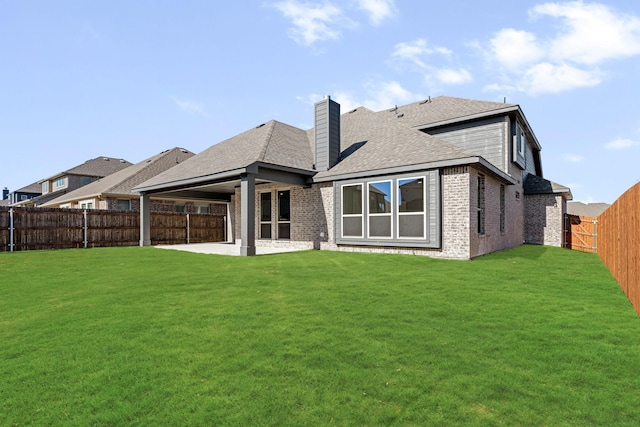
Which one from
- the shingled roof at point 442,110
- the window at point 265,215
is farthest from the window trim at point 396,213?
the shingled roof at point 442,110

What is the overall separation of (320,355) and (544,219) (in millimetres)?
19847

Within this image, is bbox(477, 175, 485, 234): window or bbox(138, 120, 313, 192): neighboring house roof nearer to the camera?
bbox(477, 175, 485, 234): window

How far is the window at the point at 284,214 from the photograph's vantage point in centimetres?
1549

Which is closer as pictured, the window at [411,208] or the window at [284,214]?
the window at [411,208]

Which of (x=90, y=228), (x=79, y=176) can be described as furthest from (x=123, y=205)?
(x=79, y=176)

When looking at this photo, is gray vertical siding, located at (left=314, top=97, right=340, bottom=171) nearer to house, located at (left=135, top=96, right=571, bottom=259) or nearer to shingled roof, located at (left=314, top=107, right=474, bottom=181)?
house, located at (left=135, top=96, right=571, bottom=259)

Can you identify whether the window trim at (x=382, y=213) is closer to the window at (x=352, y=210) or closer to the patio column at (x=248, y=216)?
the window at (x=352, y=210)

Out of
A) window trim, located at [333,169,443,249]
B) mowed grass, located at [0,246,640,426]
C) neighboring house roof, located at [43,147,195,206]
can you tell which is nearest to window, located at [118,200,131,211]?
neighboring house roof, located at [43,147,195,206]

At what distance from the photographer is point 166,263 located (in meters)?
10.4

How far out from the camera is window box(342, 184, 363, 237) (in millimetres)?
12836

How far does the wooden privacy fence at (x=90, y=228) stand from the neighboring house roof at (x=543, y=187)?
1903 centimetres

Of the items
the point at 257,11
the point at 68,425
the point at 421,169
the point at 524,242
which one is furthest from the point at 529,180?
the point at 68,425

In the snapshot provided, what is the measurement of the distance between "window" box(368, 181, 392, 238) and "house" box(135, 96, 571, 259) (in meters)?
0.04

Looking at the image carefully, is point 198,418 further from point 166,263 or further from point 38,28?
point 38,28
